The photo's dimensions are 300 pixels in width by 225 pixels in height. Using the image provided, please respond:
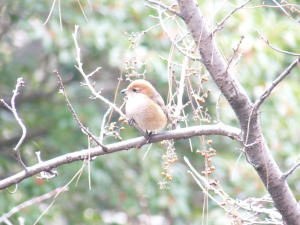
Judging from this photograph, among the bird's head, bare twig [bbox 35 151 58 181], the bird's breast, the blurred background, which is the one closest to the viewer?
bare twig [bbox 35 151 58 181]

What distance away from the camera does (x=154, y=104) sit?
3.20m

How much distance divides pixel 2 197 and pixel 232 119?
114 inches

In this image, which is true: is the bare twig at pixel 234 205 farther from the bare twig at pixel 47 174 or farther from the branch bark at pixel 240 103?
the bare twig at pixel 47 174

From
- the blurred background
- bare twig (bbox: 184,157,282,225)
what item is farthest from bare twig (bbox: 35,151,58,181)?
the blurred background

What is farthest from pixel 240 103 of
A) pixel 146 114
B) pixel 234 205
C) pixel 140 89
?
pixel 140 89

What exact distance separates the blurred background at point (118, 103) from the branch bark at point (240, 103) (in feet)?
7.02

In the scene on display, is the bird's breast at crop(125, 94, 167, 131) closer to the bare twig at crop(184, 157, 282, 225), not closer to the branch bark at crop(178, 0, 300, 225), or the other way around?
the bare twig at crop(184, 157, 282, 225)

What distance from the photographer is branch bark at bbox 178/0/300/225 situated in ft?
6.80

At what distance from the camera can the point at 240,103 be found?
2102 mm

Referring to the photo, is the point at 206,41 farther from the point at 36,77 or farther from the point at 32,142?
the point at 36,77

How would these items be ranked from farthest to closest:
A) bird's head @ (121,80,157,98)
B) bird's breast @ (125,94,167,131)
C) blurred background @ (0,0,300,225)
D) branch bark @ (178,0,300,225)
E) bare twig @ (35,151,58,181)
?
blurred background @ (0,0,300,225), bird's head @ (121,80,157,98), bird's breast @ (125,94,167,131), bare twig @ (35,151,58,181), branch bark @ (178,0,300,225)

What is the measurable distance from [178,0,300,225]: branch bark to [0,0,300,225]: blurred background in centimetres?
214

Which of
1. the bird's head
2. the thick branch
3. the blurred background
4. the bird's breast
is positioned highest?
the blurred background

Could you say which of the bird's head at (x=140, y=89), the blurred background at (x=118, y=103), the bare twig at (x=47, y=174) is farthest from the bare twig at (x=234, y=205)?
the blurred background at (x=118, y=103)
